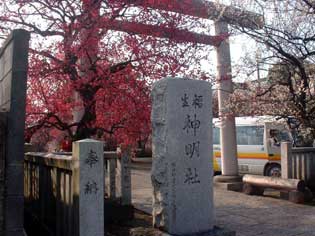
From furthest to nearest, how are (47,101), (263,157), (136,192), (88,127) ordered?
1. (263,157)
2. (136,192)
3. (88,127)
4. (47,101)

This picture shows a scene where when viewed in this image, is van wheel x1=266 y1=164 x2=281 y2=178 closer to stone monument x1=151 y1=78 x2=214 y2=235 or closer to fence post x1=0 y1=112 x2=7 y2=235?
stone monument x1=151 y1=78 x2=214 y2=235

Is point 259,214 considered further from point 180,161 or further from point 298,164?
point 180,161

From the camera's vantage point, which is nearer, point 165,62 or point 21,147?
point 21,147

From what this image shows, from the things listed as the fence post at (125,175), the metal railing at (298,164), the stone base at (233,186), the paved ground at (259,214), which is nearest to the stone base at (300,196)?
the paved ground at (259,214)

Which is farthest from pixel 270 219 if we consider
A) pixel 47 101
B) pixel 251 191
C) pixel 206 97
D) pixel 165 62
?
pixel 47 101

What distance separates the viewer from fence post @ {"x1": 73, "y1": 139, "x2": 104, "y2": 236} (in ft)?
17.5

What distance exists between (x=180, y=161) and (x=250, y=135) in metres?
12.5

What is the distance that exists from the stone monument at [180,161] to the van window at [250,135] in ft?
38.4

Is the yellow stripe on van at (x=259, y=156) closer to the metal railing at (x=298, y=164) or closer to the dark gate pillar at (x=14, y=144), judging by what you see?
the metal railing at (x=298, y=164)

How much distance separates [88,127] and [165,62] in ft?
6.78

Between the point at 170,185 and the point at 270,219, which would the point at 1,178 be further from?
the point at 270,219

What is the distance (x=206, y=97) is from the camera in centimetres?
500

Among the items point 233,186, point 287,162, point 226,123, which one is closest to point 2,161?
point 287,162

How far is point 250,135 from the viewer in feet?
54.1
